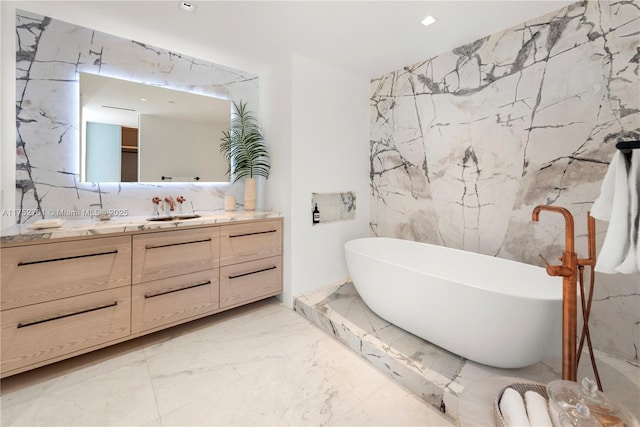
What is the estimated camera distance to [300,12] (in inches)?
81.4

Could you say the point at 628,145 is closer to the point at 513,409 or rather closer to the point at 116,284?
the point at 513,409

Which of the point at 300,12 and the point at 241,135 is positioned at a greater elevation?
the point at 300,12

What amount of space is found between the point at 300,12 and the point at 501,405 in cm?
248

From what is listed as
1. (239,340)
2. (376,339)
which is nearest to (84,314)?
(239,340)

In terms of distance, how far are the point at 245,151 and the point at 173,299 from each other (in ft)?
5.02

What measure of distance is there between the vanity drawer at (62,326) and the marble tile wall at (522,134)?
2637 mm

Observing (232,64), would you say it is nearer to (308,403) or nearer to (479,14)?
(479,14)

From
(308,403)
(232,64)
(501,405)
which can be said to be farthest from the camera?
(232,64)

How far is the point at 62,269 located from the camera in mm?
1793

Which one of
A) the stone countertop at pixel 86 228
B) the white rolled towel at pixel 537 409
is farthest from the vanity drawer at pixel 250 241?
the white rolled towel at pixel 537 409

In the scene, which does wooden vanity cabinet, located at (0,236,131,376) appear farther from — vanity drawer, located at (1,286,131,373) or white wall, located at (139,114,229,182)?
white wall, located at (139,114,229,182)

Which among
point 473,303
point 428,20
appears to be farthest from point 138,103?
point 473,303

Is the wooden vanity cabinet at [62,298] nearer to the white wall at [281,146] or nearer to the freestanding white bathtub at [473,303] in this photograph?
the white wall at [281,146]

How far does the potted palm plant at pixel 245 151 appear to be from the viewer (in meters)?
2.96
